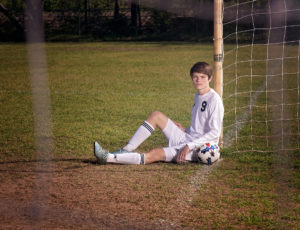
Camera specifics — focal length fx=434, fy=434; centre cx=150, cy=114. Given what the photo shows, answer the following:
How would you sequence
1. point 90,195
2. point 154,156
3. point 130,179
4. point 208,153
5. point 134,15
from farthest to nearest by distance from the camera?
point 134,15 → point 154,156 → point 208,153 → point 130,179 → point 90,195

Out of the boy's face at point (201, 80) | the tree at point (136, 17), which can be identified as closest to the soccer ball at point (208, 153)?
the boy's face at point (201, 80)

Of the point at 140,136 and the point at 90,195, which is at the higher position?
the point at 140,136

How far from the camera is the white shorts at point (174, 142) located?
485 centimetres

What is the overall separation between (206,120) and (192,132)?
212mm

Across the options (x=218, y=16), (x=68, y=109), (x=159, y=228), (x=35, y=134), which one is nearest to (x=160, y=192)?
(x=159, y=228)

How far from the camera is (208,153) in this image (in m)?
4.75

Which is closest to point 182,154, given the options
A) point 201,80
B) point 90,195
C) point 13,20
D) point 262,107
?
point 201,80

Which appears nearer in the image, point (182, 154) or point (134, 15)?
point (182, 154)

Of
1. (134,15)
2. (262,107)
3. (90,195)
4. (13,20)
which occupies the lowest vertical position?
(90,195)

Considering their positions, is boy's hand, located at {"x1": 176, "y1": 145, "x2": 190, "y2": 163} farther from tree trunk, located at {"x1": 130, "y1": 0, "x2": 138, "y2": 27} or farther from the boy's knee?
tree trunk, located at {"x1": 130, "y1": 0, "x2": 138, "y2": 27}

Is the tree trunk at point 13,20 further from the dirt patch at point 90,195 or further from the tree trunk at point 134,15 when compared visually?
the dirt patch at point 90,195

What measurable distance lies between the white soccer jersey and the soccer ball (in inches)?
2.4

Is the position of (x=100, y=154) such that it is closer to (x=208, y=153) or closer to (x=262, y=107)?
(x=208, y=153)

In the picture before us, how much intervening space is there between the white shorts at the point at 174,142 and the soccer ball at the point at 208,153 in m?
0.12
